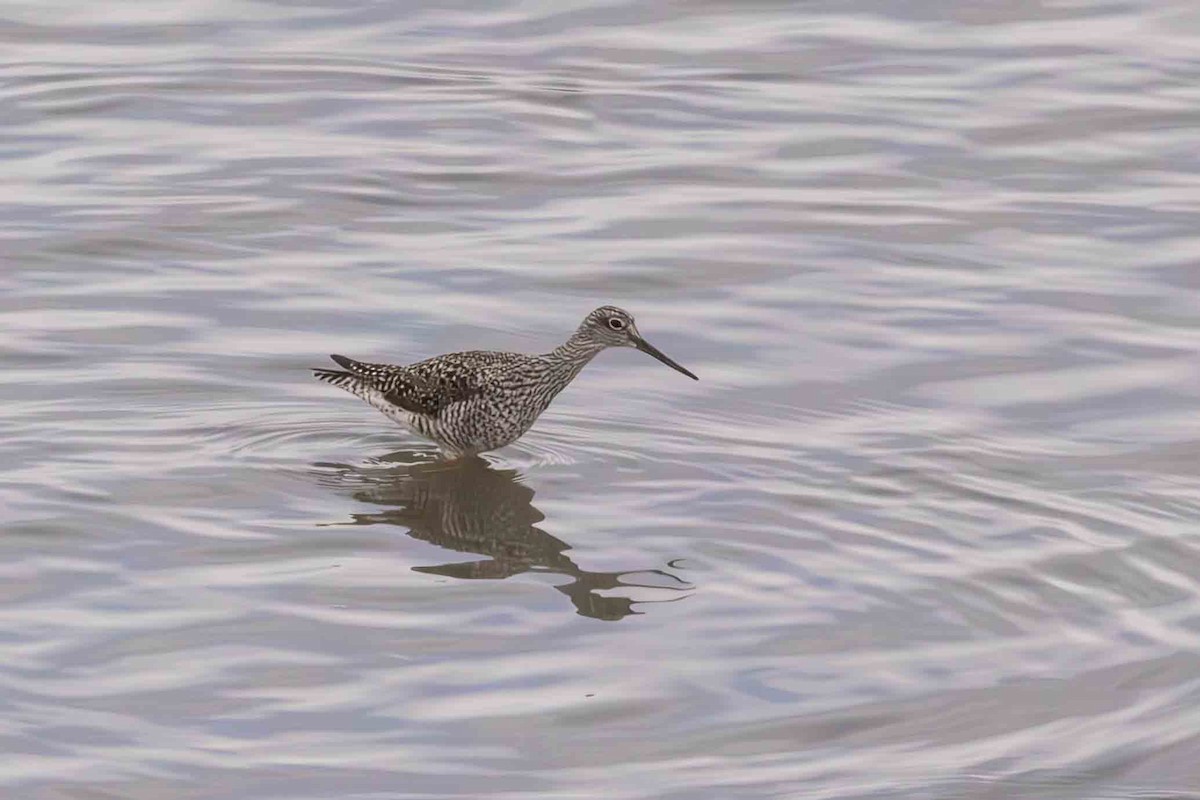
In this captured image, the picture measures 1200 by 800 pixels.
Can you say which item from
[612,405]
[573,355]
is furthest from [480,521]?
[612,405]

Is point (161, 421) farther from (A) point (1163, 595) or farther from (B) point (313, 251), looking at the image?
(A) point (1163, 595)

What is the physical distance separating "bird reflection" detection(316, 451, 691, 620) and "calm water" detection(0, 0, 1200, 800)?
0.04 metres

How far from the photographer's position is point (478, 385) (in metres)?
13.1

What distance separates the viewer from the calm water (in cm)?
941

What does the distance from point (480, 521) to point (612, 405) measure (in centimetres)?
176

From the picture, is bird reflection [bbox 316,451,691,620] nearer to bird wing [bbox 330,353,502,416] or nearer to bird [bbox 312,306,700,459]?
bird [bbox 312,306,700,459]

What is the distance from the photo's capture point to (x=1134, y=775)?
9109 millimetres

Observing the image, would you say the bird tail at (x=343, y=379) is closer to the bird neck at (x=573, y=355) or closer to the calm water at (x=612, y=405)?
the calm water at (x=612, y=405)

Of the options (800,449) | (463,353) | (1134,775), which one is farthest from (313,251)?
(1134,775)

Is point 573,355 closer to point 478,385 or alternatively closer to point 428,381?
point 478,385

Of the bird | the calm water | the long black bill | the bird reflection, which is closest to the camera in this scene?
the calm water

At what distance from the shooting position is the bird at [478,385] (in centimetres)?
1308

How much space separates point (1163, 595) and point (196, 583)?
4.51 metres

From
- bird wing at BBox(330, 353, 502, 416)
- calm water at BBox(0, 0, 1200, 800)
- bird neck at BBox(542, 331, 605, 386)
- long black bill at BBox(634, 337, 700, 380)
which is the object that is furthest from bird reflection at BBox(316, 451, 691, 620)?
long black bill at BBox(634, 337, 700, 380)
